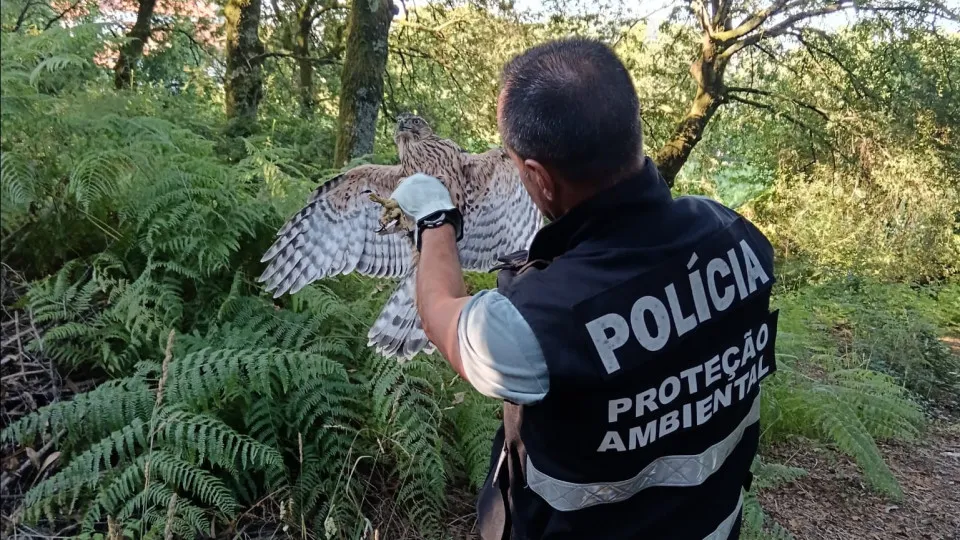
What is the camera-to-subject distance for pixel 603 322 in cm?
143

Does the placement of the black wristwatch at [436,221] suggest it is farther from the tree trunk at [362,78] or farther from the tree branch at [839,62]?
the tree branch at [839,62]

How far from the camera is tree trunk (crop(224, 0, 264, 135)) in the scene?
19.7 feet

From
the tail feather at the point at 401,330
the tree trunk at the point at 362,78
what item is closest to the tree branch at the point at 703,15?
the tree trunk at the point at 362,78

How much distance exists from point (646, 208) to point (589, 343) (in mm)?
394

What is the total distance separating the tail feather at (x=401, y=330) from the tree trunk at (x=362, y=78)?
224 centimetres

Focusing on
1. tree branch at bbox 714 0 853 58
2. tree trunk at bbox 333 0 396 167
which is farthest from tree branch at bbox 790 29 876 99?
tree trunk at bbox 333 0 396 167

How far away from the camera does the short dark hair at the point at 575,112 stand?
152 centimetres

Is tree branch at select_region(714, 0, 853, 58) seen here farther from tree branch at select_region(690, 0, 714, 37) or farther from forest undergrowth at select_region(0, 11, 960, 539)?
forest undergrowth at select_region(0, 11, 960, 539)

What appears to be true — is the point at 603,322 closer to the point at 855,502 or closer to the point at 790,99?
the point at 855,502

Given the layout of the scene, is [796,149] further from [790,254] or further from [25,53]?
[25,53]

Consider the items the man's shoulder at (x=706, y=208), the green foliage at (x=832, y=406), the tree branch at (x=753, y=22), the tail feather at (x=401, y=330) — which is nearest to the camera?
the man's shoulder at (x=706, y=208)

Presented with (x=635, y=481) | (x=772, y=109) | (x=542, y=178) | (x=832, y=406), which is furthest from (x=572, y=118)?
(x=772, y=109)

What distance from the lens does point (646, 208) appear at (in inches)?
62.6

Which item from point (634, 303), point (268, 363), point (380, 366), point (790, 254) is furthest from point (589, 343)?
point (790, 254)
